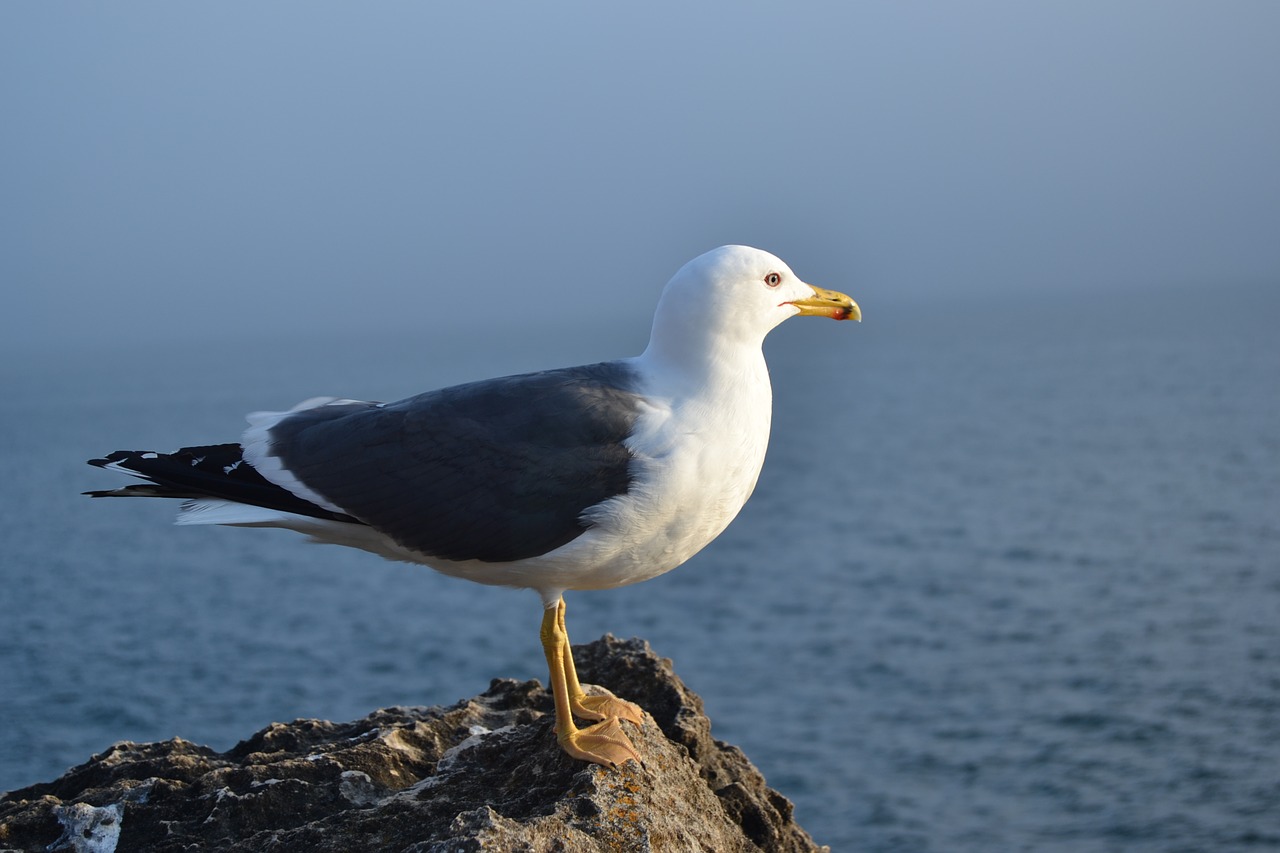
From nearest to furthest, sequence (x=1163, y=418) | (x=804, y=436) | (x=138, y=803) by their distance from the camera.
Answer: (x=138, y=803) → (x=1163, y=418) → (x=804, y=436)

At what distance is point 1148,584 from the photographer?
43.0m

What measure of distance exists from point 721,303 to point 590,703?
209cm

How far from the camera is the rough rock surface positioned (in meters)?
4.68

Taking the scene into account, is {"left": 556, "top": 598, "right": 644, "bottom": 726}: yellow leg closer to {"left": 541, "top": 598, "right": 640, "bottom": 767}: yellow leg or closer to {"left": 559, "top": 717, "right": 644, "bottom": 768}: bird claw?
{"left": 541, "top": 598, "right": 640, "bottom": 767}: yellow leg

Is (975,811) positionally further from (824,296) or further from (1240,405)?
(1240,405)

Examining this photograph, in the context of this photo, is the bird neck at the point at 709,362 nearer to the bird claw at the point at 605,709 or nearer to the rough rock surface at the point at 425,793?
the bird claw at the point at 605,709

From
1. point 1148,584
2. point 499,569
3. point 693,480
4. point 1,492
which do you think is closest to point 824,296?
point 693,480

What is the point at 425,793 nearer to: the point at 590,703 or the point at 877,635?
the point at 590,703

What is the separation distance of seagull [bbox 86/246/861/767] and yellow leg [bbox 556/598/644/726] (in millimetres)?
11

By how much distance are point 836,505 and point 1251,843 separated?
43.0 meters

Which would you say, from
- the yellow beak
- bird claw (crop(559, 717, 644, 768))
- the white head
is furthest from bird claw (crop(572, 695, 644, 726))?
the yellow beak

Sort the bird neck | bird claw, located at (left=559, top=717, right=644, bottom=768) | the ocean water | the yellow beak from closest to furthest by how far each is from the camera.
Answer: bird claw, located at (left=559, top=717, right=644, bottom=768) → the bird neck → the yellow beak → the ocean water

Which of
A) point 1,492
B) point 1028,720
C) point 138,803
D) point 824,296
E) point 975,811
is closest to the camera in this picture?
point 138,803

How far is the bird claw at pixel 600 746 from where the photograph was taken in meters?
5.00
